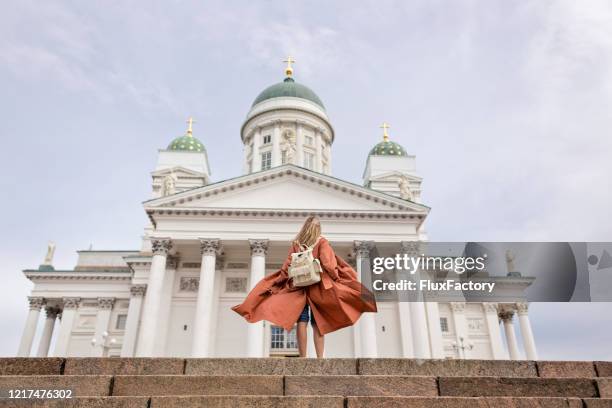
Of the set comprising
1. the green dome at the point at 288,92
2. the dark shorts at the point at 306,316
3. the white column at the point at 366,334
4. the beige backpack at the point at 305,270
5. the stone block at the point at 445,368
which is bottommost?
the stone block at the point at 445,368

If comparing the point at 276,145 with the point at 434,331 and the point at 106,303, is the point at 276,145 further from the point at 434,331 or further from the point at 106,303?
the point at 434,331

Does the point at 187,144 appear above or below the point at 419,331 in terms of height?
above

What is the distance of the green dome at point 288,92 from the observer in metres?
43.2

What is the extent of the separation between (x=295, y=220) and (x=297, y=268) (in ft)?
60.1

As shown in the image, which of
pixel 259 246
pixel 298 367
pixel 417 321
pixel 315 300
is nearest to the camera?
pixel 298 367

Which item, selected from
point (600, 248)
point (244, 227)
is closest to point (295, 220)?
point (244, 227)

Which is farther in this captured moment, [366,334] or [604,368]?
[366,334]

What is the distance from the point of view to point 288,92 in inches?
1702

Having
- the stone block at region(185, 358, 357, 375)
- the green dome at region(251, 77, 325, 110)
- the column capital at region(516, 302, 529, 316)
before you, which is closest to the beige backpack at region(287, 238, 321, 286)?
the stone block at region(185, 358, 357, 375)

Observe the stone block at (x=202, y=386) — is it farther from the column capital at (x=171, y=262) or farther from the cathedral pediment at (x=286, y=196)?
the column capital at (x=171, y=262)

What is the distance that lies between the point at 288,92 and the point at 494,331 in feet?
86.1

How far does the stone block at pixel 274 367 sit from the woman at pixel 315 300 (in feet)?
0.77

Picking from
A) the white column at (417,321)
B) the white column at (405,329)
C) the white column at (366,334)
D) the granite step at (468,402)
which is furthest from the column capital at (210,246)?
the granite step at (468,402)

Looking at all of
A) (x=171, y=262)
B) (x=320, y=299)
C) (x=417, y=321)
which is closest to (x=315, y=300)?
(x=320, y=299)
